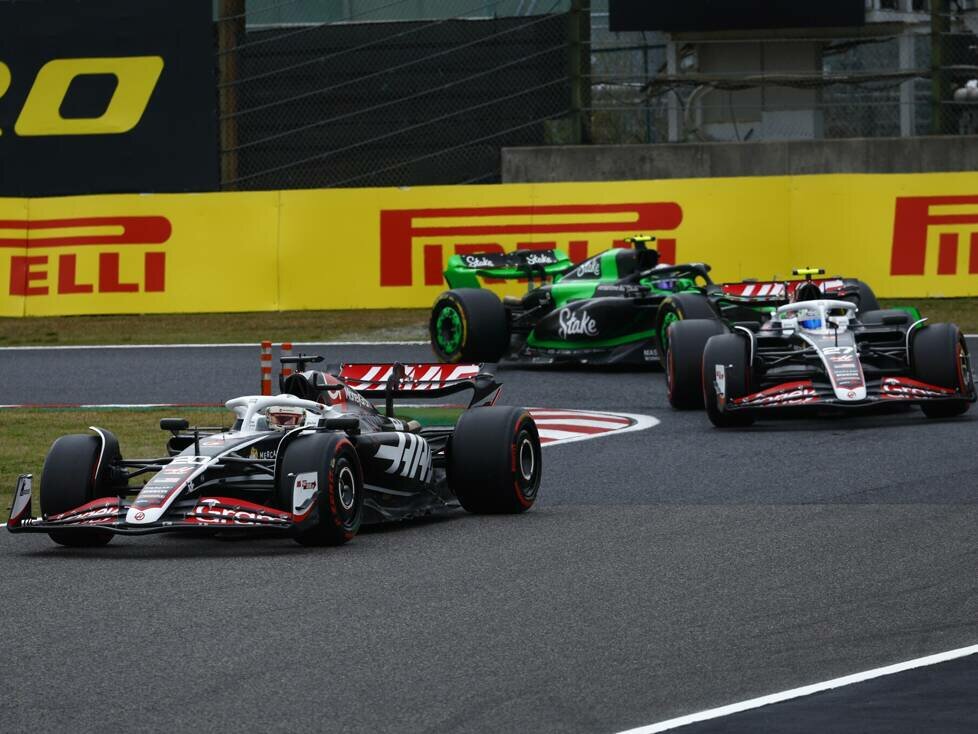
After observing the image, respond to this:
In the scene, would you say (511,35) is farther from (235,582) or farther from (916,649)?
(916,649)

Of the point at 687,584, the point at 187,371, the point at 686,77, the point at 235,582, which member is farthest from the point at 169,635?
the point at 686,77

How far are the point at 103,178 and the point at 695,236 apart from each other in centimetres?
827

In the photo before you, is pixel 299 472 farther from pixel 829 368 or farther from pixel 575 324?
pixel 575 324

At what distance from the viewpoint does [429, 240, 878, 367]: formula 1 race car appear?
1889cm

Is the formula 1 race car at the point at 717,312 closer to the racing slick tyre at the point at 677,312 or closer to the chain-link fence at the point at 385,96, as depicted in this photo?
the racing slick tyre at the point at 677,312

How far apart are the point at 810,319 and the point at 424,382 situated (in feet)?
15.1

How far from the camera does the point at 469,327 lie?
1920 cm

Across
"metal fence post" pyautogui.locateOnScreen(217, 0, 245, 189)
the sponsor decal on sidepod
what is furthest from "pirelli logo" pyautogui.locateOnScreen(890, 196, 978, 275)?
"metal fence post" pyautogui.locateOnScreen(217, 0, 245, 189)

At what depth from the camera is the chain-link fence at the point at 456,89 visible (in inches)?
997

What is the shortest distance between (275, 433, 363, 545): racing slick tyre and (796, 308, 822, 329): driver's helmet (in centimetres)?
639

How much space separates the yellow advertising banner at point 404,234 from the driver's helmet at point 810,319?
7.35 m

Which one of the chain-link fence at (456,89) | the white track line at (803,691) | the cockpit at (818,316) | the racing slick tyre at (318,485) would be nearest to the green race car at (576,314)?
the cockpit at (818,316)

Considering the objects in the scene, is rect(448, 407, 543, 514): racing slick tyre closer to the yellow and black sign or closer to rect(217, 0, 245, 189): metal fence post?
rect(217, 0, 245, 189): metal fence post

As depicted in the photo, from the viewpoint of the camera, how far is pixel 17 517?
30.7ft
